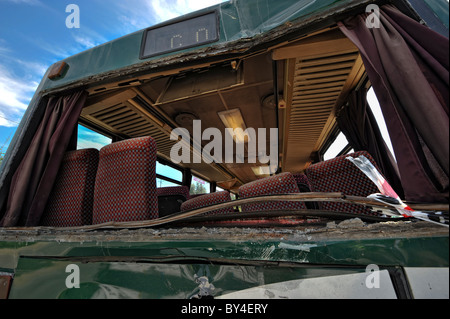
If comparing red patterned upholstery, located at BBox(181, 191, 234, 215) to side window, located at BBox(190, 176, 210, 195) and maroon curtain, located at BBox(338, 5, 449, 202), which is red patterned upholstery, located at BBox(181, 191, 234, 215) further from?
side window, located at BBox(190, 176, 210, 195)

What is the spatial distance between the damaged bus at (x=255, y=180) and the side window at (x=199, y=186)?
121 inches

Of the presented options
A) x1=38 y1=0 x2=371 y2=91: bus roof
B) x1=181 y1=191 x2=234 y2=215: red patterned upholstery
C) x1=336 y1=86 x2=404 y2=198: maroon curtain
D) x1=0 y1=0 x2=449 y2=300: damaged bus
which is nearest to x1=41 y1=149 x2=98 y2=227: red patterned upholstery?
x1=0 y1=0 x2=449 y2=300: damaged bus

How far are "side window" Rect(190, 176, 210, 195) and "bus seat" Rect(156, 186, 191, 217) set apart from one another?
7.13 ft

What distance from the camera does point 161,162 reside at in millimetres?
4301

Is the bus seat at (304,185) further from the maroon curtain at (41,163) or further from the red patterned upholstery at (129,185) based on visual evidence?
the maroon curtain at (41,163)

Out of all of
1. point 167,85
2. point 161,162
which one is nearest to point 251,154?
point 161,162

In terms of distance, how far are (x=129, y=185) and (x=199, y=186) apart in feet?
15.5

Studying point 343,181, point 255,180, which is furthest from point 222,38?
point 343,181

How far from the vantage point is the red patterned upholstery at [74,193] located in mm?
1516

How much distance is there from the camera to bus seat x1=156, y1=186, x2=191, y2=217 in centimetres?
292

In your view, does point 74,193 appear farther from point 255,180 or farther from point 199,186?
point 199,186

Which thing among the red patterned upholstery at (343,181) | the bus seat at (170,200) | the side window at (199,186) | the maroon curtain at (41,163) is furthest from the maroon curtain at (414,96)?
the side window at (199,186)

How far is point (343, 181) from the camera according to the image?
1.33 metres
